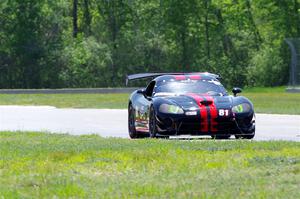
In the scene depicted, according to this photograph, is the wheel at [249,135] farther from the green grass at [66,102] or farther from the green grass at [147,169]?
the green grass at [66,102]

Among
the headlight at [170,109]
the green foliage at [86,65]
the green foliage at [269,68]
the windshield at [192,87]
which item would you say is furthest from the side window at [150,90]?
the green foliage at [86,65]

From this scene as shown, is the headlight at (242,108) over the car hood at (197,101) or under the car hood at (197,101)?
under

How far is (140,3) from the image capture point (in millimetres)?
77812

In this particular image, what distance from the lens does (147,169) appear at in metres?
12.2

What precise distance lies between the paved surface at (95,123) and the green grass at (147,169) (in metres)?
5.10

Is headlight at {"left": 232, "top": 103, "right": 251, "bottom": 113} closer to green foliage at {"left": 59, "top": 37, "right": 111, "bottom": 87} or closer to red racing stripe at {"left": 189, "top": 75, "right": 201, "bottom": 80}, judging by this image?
red racing stripe at {"left": 189, "top": 75, "right": 201, "bottom": 80}

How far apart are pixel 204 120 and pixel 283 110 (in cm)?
1488

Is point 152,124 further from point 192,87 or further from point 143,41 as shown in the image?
point 143,41

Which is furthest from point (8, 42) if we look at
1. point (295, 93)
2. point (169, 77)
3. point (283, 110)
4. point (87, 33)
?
point (169, 77)

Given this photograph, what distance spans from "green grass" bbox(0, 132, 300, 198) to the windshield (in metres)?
3.46

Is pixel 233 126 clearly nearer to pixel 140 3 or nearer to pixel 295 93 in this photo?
pixel 295 93

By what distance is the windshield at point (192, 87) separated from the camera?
2056 cm

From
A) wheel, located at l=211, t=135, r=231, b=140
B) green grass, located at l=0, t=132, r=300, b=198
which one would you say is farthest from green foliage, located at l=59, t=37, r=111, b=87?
green grass, located at l=0, t=132, r=300, b=198

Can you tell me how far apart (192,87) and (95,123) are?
6.80 m
